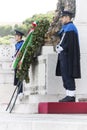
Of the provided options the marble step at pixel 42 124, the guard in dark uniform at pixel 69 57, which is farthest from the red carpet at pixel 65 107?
the marble step at pixel 42 124

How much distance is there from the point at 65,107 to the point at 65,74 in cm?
86

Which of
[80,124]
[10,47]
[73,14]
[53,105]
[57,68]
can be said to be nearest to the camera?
[80,124]

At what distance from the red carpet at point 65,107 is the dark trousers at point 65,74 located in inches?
24.8

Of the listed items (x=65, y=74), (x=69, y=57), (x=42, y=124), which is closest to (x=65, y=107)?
(x=65, y=74)

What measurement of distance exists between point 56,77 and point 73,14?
138cm

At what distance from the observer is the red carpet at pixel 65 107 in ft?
29.2

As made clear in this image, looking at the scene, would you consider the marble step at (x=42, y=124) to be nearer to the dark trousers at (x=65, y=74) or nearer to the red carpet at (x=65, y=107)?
the red carpet at (x=65, y=107)

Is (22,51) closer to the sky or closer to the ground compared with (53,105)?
closer to the sky

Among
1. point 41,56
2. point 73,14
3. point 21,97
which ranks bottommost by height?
point 21,97

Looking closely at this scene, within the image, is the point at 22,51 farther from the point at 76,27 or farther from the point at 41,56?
the point at 76,27

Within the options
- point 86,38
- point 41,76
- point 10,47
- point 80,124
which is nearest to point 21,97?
point 41,76

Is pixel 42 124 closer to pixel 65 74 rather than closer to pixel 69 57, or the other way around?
pixel 65 74

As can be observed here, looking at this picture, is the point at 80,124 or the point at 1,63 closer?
the point at 80,124

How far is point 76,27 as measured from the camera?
10.6 metres
